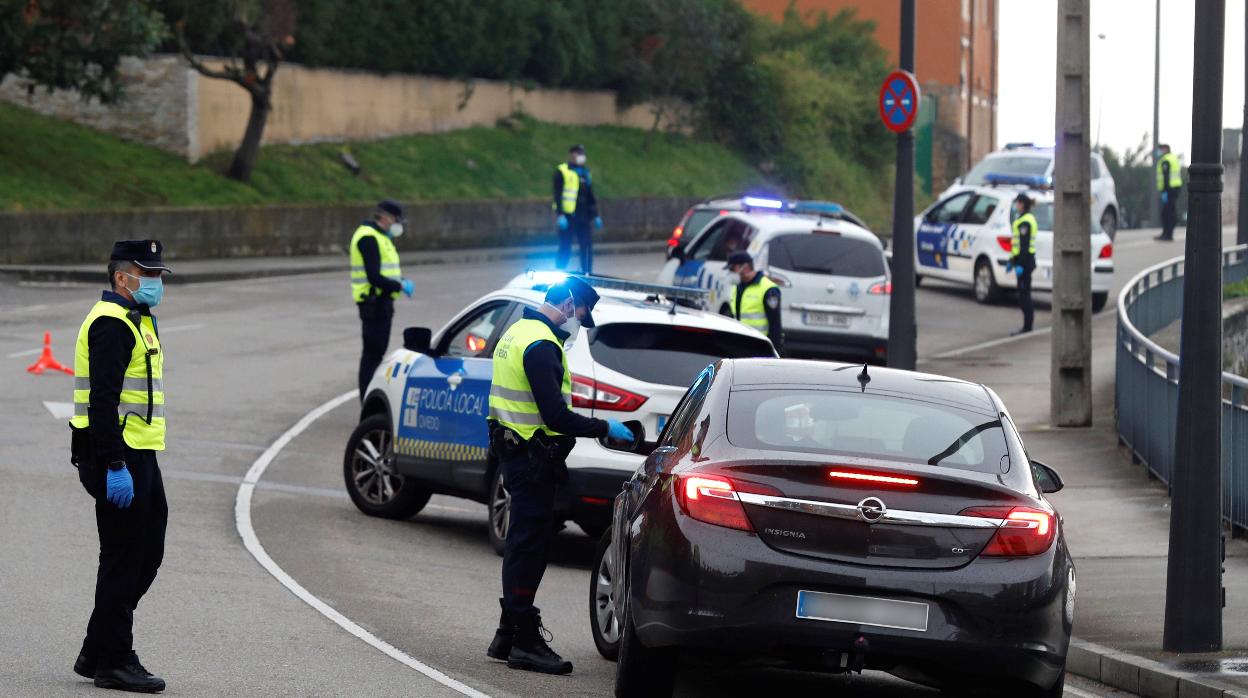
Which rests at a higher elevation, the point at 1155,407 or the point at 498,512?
the point at 498,512

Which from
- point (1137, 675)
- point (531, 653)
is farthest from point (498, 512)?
point (1137, 675)

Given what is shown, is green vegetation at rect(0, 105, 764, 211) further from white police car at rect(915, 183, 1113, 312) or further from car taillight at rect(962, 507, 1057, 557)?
car taillight at rect(962, 507, 1057, 557)

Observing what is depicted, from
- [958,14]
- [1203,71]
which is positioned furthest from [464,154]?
[1203,71]

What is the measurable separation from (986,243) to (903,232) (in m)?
10.7

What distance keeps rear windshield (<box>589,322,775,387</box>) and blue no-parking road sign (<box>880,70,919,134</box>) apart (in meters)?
8.99

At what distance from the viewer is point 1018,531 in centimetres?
756

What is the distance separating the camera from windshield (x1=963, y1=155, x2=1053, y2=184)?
3547 cm

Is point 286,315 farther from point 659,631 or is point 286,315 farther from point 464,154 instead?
point 464,154

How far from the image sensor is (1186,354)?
33.0ft

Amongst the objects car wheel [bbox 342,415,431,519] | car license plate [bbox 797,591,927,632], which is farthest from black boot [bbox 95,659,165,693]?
car wheel [bbox 342,415,431,519]

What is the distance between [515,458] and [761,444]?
1.98m

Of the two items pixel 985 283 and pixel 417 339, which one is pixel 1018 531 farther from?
pixel 985 283

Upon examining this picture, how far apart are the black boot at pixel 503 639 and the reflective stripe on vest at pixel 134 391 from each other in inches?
73.3

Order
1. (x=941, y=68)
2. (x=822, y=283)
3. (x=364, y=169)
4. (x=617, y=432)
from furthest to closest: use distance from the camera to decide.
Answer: (x=941, y=68) < (x=364, y=169) < (x=822, y=283) < (x=617, y=432)
